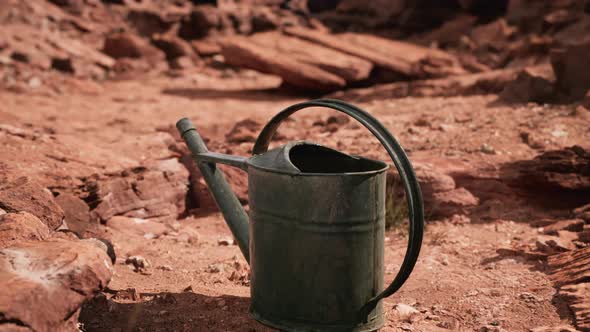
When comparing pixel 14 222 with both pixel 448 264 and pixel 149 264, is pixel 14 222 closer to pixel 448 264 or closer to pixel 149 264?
pixel 149 264

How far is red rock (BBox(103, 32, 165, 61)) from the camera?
11.4 meters

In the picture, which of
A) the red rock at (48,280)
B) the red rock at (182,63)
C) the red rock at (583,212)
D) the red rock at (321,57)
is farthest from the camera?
the red rock at (182,63)

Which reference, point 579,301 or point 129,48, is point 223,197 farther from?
point 129,48

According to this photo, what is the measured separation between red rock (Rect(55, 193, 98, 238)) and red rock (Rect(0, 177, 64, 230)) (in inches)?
21.3

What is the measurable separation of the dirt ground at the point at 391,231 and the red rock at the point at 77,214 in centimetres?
16

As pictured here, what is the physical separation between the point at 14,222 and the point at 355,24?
14.4 meters

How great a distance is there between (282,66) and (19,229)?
6868 mm

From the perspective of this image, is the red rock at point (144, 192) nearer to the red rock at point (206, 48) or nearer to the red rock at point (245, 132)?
the red rock at point (245, 132)

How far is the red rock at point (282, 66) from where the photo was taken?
9.05 meters

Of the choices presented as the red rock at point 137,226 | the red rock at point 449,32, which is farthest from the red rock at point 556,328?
the red rock at point 449,32

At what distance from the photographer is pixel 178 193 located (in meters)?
4.55

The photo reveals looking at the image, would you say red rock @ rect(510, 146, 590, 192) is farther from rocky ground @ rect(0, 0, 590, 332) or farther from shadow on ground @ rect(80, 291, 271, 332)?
shadow on ground @ rect(80, 291, 271, 332)

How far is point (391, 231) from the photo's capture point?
420cm

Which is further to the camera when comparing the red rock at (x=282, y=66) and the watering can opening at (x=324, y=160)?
the red rock at (x=282, y=66)
